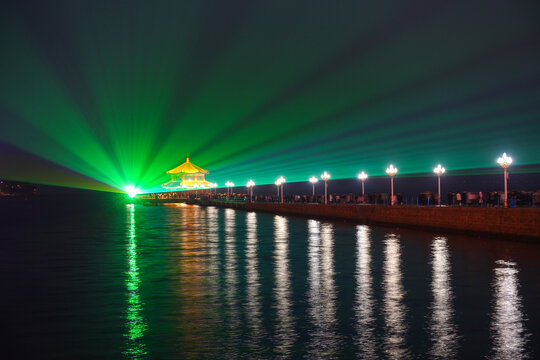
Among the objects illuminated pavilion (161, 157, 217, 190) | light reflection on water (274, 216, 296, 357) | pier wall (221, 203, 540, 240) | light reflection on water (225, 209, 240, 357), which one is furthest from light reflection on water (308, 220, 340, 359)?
illuminated pavilion (161, 157, 217, 190)

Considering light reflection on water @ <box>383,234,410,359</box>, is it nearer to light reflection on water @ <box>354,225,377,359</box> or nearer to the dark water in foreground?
the dark water in foreground

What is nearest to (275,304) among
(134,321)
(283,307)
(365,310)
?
(283,307)

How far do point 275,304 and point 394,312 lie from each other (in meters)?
2.37

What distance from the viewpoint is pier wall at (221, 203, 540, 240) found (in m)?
27.1

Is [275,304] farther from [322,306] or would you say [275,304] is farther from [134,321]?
[134,321]

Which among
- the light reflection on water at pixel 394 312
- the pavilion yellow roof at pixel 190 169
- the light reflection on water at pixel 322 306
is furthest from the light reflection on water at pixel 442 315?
the pavilion yellow roof at pixel 190 169

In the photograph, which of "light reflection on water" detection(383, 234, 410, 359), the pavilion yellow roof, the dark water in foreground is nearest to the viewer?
"light reflection on water" detection(383, 234, 410, 359)

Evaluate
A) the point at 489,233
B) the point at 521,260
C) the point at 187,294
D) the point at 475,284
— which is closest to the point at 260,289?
the point at 187,294

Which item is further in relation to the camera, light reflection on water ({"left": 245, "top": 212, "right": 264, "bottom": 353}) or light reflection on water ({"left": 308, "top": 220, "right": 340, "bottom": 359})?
light reflection on water ({"left": 245, "top": 212, "right": 264, "bottom": 353})

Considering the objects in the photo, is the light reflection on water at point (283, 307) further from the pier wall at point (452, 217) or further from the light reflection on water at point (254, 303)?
the pier wall at point (452, 217)

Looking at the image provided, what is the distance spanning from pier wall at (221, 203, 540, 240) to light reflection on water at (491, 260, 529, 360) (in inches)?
486

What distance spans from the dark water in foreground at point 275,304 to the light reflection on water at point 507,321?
3 cm

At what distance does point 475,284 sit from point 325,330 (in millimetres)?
6197

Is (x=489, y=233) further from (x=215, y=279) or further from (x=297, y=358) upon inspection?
(x=297, y=358)
